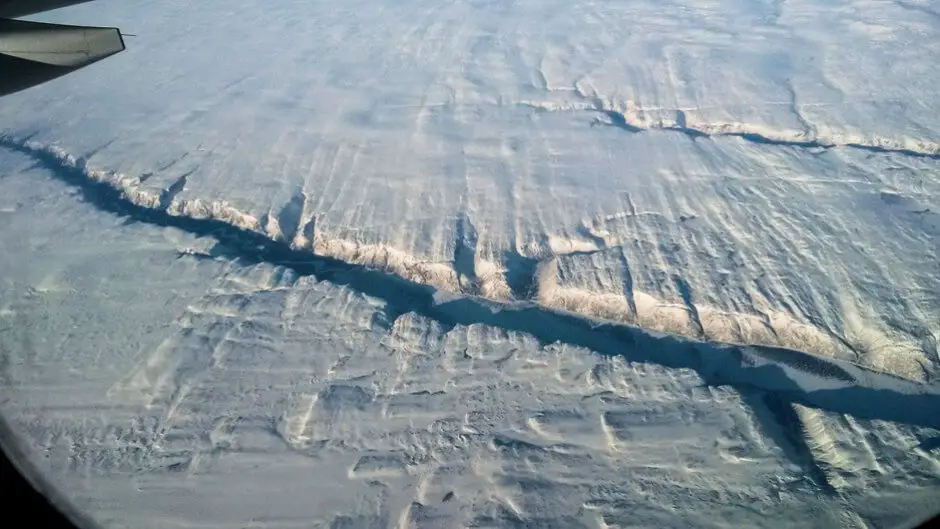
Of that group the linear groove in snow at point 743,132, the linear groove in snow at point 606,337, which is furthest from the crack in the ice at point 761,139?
the linear groove in snow at point 606,337

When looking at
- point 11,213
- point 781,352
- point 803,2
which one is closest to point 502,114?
point 781,352

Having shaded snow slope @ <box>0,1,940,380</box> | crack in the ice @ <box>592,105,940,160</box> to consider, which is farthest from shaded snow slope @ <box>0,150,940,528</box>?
crack in the ice @ <box>592,105,940,160</box>

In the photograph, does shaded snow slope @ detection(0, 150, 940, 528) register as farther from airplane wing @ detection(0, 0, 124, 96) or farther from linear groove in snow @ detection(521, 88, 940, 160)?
linear groove in snow @ detection(521, 88, 940, 160)

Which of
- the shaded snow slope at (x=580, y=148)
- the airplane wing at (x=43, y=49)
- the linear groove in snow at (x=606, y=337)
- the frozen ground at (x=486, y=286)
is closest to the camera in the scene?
the airplane wing at (x=43, y=49)

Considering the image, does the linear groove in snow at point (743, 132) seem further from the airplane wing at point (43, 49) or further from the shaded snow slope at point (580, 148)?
the airplane wing at point (43, 49)

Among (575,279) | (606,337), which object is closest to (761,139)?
(575,279)

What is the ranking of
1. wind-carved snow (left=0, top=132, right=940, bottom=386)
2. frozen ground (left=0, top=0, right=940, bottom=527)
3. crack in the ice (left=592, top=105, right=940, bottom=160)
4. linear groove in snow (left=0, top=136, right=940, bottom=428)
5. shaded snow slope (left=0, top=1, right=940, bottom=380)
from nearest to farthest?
frozen ground (left=0, top=0, right=940, bottom=527)
linear groove in snow (left=0, top=136, right=940, bottom=428)
wind-carved snow (left=0, top=132, right=940, bottom=386)
shaded snow slope (left=0, top=1, right=940, bottom=380)
crack in the ice (left=592, top=105, right=940, bottom=160)
